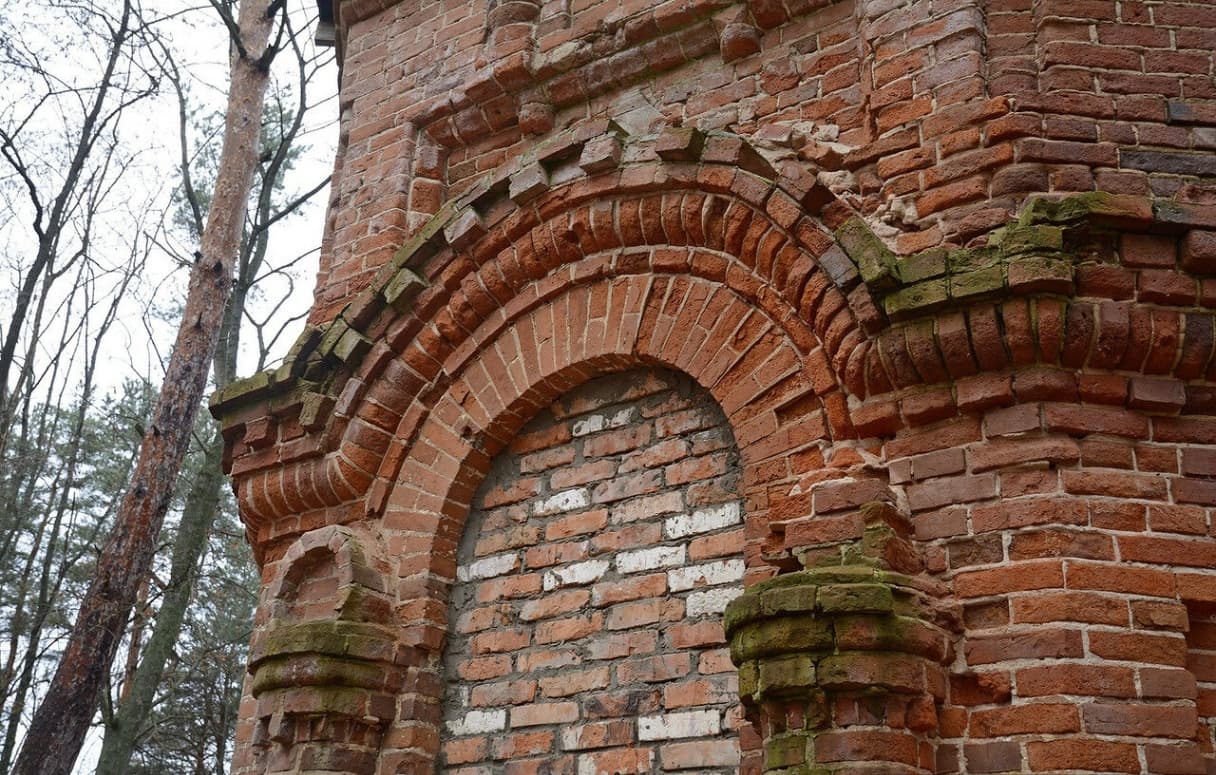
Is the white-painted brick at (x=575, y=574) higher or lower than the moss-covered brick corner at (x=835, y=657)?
higher

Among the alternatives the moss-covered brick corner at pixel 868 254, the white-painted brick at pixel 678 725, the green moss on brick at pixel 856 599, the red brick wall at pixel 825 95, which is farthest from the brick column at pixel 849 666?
the red brick wall at pixel 825 95

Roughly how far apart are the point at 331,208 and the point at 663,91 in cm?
188

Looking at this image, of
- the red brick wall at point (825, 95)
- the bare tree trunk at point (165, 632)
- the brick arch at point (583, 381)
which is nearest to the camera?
the red brick wall at point (825, 95)

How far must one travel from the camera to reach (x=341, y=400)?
4.71 m

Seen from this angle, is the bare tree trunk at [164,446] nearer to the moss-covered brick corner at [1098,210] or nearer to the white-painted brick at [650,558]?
the white-painted brick at [650,558]

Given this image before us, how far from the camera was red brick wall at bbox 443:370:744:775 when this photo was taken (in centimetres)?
377

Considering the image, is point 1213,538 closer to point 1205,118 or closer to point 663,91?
point 1205,118

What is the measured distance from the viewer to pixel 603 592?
161 inches

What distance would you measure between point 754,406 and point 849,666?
1077mm

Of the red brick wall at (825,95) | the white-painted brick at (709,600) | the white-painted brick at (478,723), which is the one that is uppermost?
the red brick wall at (825,95)

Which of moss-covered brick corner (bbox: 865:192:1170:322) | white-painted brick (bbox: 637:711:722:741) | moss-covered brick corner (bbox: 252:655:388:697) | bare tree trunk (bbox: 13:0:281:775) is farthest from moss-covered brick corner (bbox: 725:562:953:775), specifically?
bare tree trunk (bbox: 13:0:281:775)

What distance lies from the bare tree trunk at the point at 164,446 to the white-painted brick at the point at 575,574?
4.14m

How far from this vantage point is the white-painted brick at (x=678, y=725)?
3.63 m

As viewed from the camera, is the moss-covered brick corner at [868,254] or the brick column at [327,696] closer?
the moss-covered brick corner at [868,254]
